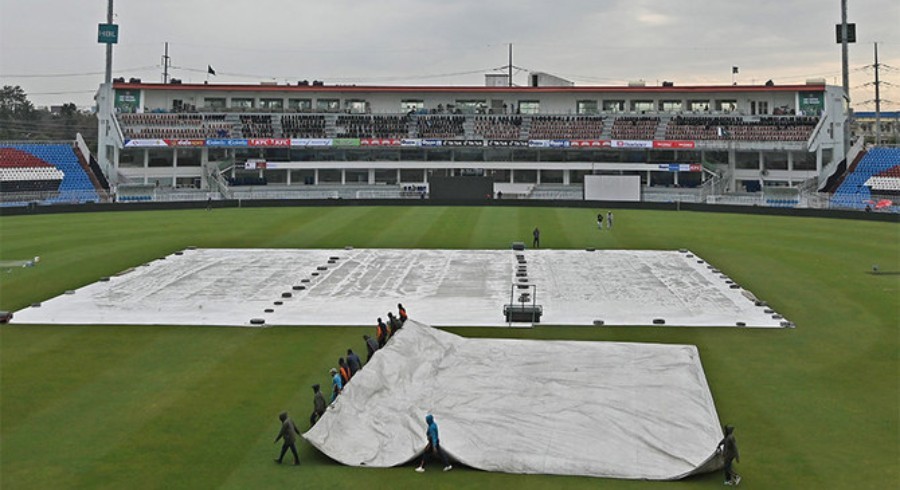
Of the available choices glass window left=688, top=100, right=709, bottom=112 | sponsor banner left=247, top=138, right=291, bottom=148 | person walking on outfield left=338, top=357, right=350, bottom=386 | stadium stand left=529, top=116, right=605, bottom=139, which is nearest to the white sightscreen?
stadium stand left=529, top=116, right=605, bottom=139

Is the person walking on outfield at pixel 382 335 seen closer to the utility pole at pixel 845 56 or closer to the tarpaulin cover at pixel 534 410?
the tarpaulin cover at pixel 534 410

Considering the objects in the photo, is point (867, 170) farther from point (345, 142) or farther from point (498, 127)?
point (345, 142)

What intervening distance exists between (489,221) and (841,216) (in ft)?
96.2

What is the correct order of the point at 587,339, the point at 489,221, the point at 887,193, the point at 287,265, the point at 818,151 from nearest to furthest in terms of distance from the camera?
the point at 587,339
the point at 287,265
the point at 489,221
the point at 887,193
the point at 818,151

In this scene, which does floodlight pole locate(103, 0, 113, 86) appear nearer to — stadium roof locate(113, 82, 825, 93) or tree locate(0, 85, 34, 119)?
stadium roof locate(113, 82, 825, 93)

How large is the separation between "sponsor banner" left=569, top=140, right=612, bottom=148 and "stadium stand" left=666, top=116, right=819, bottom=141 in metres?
7.89

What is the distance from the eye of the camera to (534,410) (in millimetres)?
18219

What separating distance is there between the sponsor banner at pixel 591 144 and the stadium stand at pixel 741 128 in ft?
25.9

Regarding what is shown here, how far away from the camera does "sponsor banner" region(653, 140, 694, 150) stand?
95.8 m

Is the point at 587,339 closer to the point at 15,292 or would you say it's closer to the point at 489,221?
the point at 15,292

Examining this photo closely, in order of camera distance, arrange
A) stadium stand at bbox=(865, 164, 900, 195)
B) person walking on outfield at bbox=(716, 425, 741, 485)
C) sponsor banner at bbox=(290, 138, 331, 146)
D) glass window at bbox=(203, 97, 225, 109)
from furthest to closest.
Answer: glass window at bbox=(203, 97, 225, 109) < sponsor banner at bbox=(290, 138, 331, 146) < stadium stand at bbox=(865, 164, 900, 195) < person walking on outfield at bbox=(716, 425, 741, 485)

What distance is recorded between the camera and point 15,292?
34.6m

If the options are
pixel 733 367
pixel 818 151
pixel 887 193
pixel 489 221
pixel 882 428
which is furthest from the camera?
pixel 818 151

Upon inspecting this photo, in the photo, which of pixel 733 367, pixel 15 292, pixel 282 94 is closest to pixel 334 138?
pixel 282 94
